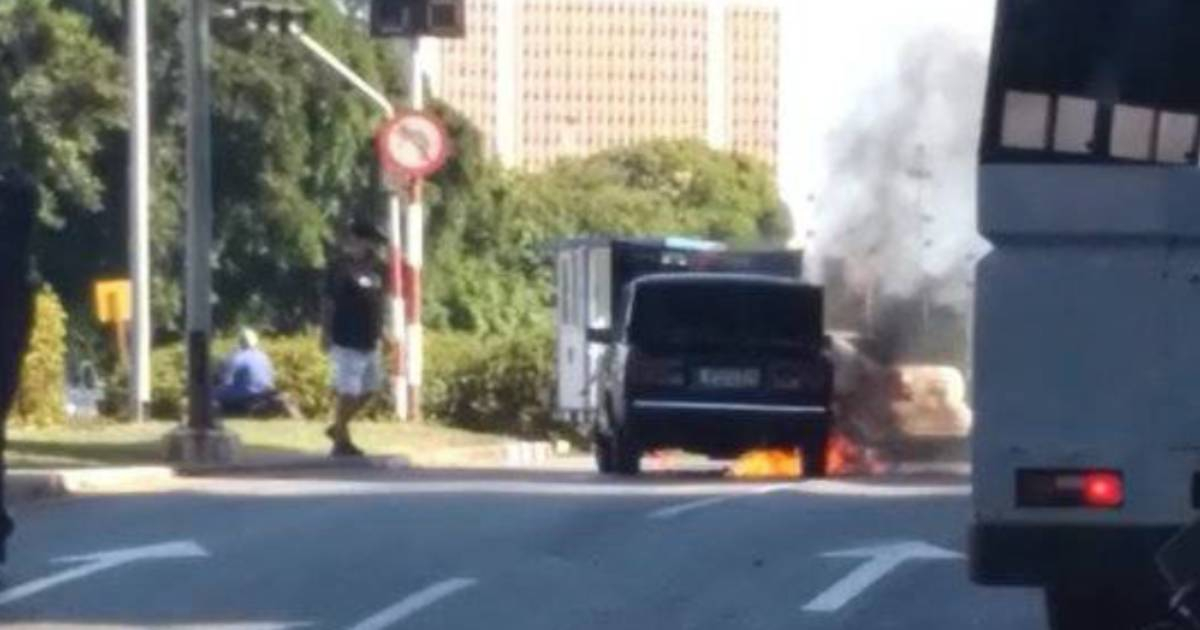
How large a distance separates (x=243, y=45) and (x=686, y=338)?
25120 millimetres

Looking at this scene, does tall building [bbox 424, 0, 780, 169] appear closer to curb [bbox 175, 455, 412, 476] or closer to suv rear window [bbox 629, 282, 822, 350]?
curb [bbox 175, 455, 412, 476]

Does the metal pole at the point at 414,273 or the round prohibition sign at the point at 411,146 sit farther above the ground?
the round prohibition sign at the point at 411,146

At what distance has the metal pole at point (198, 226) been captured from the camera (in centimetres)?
3030

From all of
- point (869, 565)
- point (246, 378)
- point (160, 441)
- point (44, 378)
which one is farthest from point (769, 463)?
point (869, 565)

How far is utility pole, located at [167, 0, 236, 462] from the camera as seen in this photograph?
30.2m

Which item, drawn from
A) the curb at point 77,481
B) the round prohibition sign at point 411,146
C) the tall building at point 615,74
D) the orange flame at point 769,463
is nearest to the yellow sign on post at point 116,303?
the round prohibition sign at point 411,146

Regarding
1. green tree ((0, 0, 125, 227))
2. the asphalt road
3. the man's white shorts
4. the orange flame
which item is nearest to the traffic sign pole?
the orange flame

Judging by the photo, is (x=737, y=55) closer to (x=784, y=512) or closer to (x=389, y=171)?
(x=389, y=171)

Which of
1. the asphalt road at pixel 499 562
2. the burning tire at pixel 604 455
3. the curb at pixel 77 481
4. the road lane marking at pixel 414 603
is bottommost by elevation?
the burning tire at pixel 604 455

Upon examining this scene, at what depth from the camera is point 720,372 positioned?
31.6 meters

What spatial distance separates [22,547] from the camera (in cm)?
2089

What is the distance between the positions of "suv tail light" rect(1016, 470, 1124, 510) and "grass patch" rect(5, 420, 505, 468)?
51.1ft

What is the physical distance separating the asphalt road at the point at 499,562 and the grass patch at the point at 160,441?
3.46 m

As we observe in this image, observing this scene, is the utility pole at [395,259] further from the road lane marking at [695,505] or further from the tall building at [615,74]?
the tall building at [615,74]
